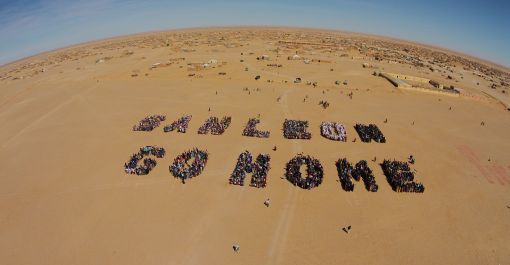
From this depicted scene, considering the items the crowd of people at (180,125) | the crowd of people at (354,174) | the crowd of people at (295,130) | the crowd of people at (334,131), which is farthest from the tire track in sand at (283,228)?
the crowd of people at (180,125)

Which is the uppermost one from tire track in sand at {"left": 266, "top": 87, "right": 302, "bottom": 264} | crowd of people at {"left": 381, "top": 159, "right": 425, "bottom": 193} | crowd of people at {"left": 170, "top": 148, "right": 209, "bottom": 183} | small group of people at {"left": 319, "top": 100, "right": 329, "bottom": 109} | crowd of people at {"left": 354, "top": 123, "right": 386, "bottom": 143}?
small group of people at {"left": 319, "top": 100, "right": 329, "bottom": 109}

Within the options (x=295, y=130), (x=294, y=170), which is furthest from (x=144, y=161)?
(x=295, y=130)

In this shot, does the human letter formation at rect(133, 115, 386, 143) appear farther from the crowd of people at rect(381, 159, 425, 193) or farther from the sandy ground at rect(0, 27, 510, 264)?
the crowd of people at rect(381, 159, 425, 193)

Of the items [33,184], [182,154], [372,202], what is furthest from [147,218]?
[372,202]

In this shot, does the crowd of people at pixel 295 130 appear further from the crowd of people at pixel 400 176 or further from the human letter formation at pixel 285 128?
the crowd of people at pixel 400 176

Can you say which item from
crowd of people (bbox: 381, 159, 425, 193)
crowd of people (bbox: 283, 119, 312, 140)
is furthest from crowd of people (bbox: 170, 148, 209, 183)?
crowd of people (bbox: 381, 159, 425, 193)

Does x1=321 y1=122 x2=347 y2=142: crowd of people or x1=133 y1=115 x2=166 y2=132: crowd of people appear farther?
x1=133 y1=115 x2=166 y2=132: crowd of people
